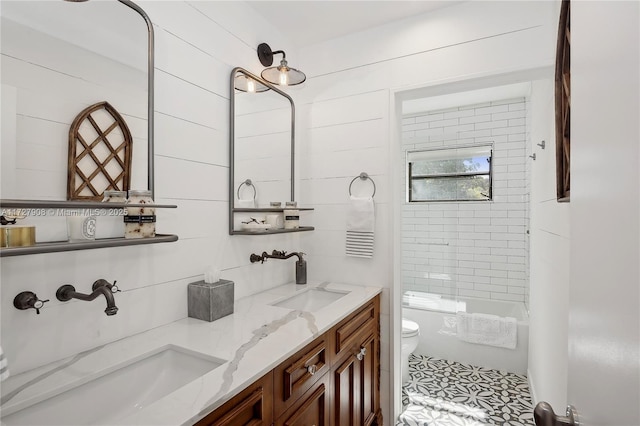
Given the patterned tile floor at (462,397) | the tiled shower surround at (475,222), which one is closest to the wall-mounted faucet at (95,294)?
the patterned tile floor at (462,397)

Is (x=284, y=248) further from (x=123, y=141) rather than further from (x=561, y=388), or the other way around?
(x=561, y=388)

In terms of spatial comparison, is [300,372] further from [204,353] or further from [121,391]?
[121,391]

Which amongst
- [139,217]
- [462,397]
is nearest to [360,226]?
[139,217]

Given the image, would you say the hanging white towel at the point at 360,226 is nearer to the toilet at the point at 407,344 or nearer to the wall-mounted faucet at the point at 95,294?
the toilet at the point at 407,344

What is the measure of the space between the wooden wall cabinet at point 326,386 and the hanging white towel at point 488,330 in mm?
1341

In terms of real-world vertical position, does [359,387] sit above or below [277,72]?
below

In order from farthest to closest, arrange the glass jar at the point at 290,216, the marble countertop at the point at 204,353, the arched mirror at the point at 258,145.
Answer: the glass jar at the point at 290,216 → the arched mirror at the point at 258,145 → the marble countertop at the point at 204,353

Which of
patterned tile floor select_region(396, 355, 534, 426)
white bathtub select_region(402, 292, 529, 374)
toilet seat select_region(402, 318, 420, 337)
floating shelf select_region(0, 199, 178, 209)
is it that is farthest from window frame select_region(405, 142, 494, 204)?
floating shelf select_region(0, 199, 178, 209)

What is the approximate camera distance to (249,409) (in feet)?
3.12

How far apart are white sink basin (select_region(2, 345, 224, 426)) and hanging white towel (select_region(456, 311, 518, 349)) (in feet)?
8.57

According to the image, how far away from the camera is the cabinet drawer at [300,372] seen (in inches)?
42.7

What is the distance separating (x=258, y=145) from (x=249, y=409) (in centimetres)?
139

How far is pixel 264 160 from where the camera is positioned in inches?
78.1

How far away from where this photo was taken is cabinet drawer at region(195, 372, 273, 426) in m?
0.84
